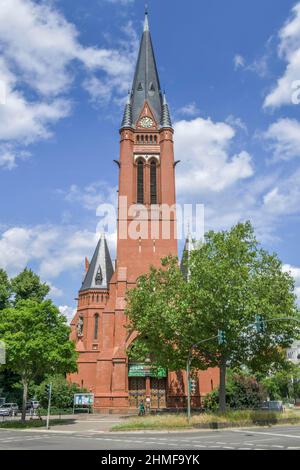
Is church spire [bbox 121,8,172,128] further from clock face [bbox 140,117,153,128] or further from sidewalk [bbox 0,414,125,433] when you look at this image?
sidewalk [bbox 0,414,125,433]

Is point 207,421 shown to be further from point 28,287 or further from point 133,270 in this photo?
point 28,287

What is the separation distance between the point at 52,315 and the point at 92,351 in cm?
1803

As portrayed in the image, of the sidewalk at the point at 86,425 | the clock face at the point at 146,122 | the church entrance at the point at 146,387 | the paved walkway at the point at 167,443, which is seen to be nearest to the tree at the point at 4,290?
the sidewalk at the point at 86,425

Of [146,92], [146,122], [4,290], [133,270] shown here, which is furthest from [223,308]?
[146,92]

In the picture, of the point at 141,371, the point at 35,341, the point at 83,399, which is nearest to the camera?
the point at 35,341

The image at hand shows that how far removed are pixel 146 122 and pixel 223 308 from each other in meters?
35.4

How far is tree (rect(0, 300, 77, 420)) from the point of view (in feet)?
102

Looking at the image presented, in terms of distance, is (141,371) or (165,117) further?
(165,117)

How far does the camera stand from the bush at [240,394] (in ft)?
138

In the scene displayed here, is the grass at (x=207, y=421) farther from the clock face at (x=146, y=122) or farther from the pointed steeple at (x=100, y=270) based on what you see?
the clock face at (x=146, y=122)

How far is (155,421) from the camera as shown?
86.4 ft

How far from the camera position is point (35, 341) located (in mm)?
31172

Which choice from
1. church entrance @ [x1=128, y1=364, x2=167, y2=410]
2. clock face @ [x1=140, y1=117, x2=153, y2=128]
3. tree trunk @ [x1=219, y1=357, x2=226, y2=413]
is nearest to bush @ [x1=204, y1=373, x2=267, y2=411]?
church entrance @ [x1=128, y1=364, x2=167, y2=410]

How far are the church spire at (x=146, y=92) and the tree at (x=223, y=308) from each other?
96.7ft
